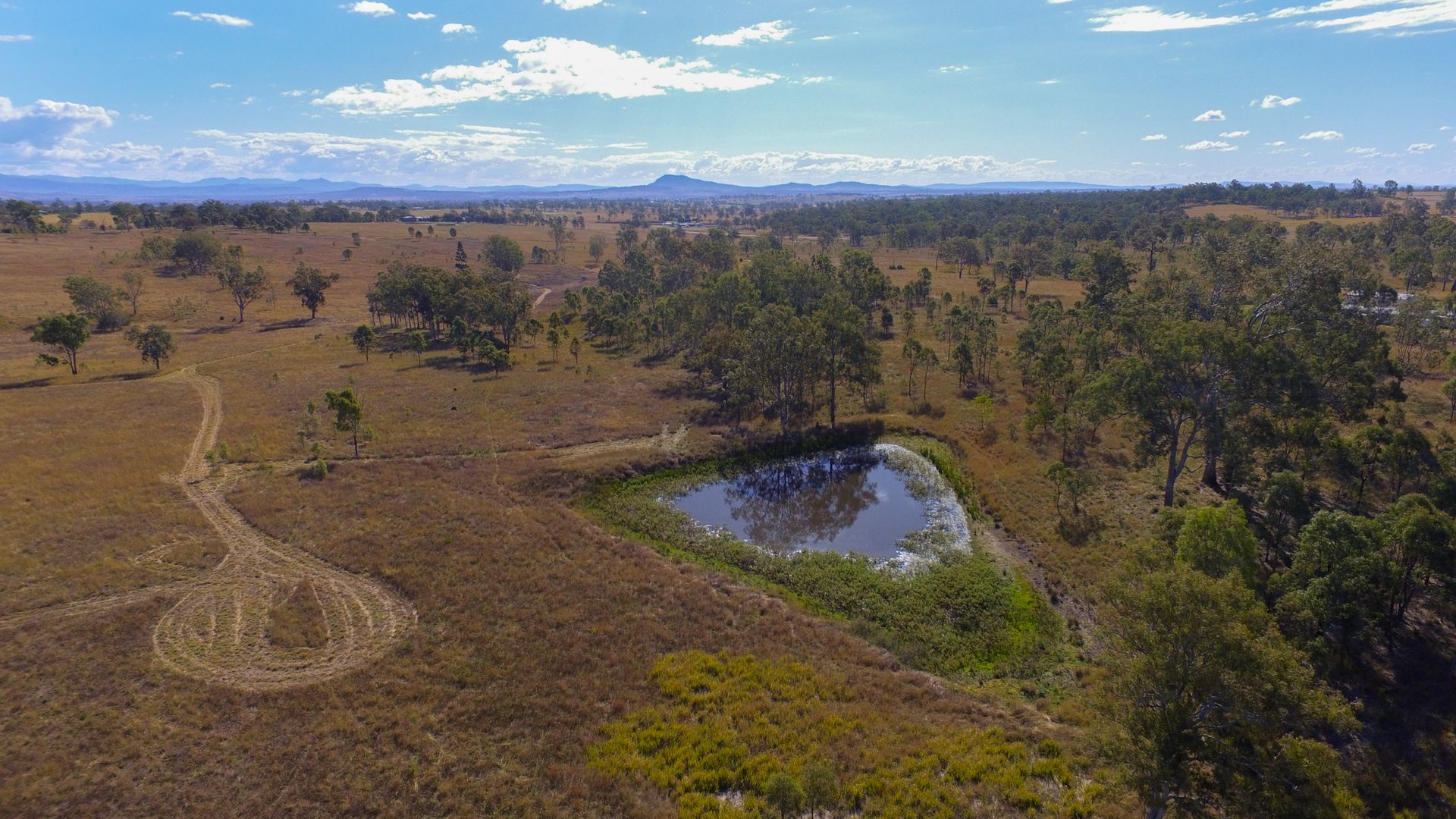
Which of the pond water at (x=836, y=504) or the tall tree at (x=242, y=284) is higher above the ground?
the tall tree at (x=242, y=284)

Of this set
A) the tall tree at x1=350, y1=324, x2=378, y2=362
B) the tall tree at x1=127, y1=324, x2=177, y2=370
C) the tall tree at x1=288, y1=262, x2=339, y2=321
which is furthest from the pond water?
the tall tree at x1=288, y1=262, x2=339, y2=321

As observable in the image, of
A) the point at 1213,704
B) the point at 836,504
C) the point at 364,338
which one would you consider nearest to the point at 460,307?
the point at 364,338

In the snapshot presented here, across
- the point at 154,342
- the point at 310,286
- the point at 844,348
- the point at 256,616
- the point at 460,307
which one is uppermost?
the point at 310,286

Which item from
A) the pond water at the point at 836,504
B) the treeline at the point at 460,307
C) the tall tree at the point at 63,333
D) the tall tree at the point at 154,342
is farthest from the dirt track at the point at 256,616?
the tall tree at the point at 63,333

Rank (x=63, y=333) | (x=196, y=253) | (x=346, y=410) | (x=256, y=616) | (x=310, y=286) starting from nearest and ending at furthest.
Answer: (x=256, y=616)
(x=346, y=410)
(x=63, y=333)
(x=310, y=286)
(x=196, y=253)

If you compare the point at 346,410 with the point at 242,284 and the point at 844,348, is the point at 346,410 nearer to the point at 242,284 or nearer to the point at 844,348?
the point at 844,348

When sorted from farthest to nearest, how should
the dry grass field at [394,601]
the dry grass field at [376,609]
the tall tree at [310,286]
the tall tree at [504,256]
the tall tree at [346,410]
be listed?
the tall tree at [504,256], the tall tree at [310,286], the tall tree at [346,410], the dry grass field at [394,601], the dry grass field at [376,609]

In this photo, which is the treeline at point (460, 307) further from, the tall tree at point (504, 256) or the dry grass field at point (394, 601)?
the tall tree at point (504, 256)
